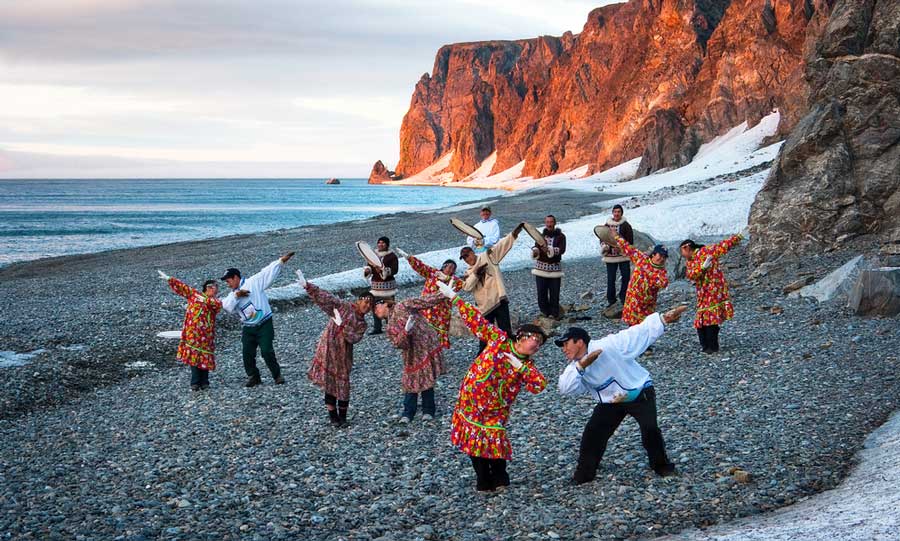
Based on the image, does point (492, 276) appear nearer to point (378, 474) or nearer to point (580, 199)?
point (378, 474)

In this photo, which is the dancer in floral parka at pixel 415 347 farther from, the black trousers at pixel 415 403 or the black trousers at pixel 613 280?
the black trousers at pixel 613 280

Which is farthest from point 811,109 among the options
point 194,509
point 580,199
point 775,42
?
point 775,42

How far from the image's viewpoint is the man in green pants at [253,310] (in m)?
12.9

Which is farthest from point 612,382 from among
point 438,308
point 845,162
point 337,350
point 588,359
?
point 845,162

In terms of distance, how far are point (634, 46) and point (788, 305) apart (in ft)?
373

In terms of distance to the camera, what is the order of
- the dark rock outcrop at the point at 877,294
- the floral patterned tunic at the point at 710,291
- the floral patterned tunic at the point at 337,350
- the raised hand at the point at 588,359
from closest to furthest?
the raised hand at the point at 588,359 < the floral patterned tunic at the point at 337,350 < the floral patterned tunic at the point at 710,291 < the dark rock outcrop at the point at 877,294

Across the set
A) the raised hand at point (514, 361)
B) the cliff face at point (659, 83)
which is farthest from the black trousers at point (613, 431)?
the cliff face at point (659, 83)

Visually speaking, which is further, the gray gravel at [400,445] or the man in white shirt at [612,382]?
the gray gravel at [400,445]

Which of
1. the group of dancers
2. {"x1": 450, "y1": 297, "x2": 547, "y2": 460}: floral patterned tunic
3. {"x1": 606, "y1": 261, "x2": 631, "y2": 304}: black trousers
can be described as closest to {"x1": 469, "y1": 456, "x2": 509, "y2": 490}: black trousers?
the group of dancers

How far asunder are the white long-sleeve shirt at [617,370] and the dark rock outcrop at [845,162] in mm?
14315

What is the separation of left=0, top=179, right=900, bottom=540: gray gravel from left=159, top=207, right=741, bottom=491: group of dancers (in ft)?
1.56

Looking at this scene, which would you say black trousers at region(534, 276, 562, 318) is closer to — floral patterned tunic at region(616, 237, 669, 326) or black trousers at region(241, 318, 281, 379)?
floral patterned tunic at region(616, 237, 669, 326)

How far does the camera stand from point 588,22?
144000mm

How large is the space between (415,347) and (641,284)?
4.79 meters
